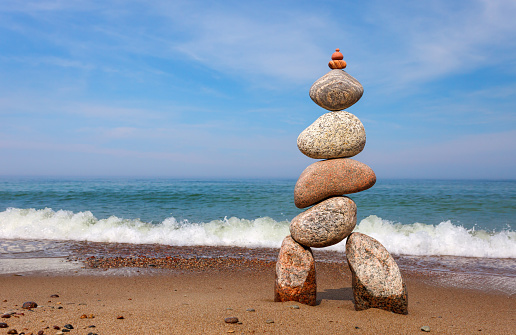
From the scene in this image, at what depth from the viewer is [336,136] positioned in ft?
17.5

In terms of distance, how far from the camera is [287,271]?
5.38 m

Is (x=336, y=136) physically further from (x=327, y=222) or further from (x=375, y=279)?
(x=375, y=279)

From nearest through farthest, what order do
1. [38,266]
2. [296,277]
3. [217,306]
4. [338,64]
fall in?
[217,306] < [296,277] < [338,64] < [38,266]

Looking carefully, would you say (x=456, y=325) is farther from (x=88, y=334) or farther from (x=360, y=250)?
(x=88, y=334)

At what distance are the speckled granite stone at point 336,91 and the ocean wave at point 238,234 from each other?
6088 millimetres

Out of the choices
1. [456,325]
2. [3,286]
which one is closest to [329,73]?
[456,325]

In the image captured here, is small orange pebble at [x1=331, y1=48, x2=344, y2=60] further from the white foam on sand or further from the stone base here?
the white foam on sand

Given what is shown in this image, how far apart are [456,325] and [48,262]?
8148 mm

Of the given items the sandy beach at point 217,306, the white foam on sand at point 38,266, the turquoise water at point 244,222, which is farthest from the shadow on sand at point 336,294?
the white foam on sand at point 38,266

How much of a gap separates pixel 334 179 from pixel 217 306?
7.84 feet

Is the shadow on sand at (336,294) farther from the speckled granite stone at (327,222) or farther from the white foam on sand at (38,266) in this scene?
the white foam on sand at (38,266)

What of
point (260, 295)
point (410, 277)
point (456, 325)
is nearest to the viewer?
point (456, 325)

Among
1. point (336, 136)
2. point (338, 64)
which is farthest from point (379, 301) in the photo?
point (338, 64)

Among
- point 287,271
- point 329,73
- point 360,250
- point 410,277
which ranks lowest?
point 410,277
